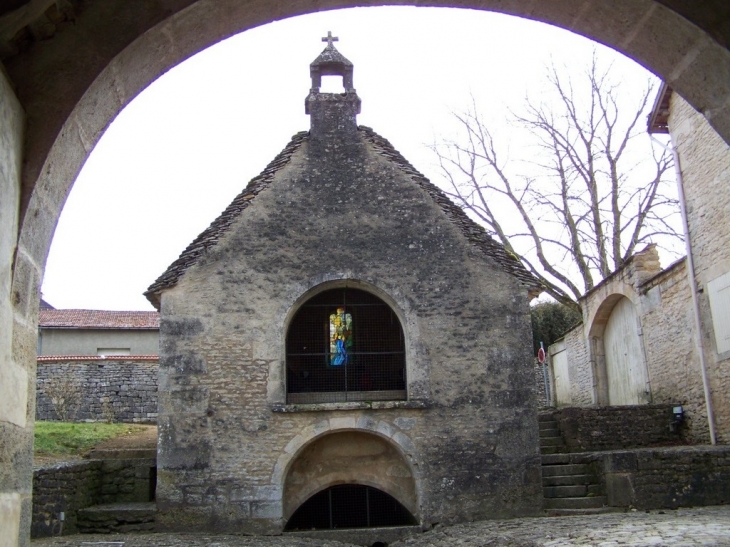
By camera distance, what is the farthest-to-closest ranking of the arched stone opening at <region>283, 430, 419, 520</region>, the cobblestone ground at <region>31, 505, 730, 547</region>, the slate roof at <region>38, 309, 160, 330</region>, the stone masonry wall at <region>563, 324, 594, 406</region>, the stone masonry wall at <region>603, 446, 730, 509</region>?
the slate roof at <region>38, 309, 160, 330</region>, the stone masonry wall at <region>563, 324, 594, 406</region>, the arched stone opening at <region>283, 430, 419, 520</region>, the stone masonry wall at <region>603, 446, 730, 509</region>, the cobblestone ground at <region>31, 505, 730, 547</region>

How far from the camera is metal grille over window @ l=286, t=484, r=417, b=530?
41.5ft

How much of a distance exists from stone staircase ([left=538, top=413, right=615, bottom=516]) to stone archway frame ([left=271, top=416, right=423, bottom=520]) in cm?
212

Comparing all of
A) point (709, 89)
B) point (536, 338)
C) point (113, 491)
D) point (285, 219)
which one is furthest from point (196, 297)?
point (536, 338)

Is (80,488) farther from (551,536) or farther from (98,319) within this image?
(98,319)

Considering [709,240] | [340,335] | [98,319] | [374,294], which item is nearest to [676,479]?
[709,240]

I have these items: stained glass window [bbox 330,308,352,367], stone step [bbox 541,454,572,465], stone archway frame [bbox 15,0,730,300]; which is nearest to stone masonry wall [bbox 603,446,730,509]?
stone step [bbox 541,454,572,465]

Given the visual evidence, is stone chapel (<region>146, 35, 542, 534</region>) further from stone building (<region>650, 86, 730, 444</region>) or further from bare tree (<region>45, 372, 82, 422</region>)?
bare tree (<region>45, 372, 82, 422</region>)

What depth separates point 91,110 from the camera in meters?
3.00

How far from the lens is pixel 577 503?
12.0 metres

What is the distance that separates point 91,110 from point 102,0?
42 centimetres

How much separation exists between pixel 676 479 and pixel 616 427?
3.05 meters

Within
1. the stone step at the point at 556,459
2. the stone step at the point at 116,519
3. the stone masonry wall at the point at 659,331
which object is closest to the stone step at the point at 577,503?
the stone step at the point at 556,459

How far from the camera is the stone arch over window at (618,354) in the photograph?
56.7ft

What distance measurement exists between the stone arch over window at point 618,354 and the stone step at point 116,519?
430 inches
